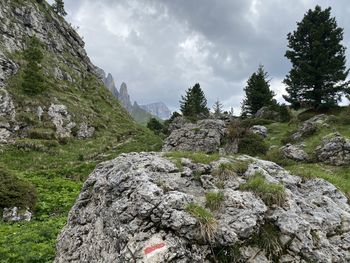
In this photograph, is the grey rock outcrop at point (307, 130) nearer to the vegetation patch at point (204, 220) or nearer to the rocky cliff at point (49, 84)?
the vegetation patch at point (204, 220)

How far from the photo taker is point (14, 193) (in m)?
19.3

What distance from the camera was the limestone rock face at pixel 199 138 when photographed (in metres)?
31.9

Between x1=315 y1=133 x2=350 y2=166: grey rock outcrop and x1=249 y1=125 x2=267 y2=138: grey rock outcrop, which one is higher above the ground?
x1=249 y1=125 x2=267 y2=138: grey rock outcrop

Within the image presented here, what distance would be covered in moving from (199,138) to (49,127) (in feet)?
79.0

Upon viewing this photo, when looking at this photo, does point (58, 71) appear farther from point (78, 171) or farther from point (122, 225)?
point (122, 225)

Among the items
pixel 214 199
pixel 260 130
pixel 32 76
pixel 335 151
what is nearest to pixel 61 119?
pixel 32 76

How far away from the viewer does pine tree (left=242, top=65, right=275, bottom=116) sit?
57969 millimetres

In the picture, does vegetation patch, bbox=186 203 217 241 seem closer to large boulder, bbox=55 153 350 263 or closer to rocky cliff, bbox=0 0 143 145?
large boulder, bbox=55 153 350 263

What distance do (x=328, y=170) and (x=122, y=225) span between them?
1807cm

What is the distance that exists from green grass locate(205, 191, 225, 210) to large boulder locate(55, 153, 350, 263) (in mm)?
101

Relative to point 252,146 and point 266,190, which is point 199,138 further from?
point 266,190

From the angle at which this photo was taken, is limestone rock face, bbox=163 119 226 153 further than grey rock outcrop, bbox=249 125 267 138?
No

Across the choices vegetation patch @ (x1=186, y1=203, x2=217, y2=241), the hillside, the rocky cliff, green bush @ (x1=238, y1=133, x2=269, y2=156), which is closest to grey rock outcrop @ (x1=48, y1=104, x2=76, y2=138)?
the rocky cliff

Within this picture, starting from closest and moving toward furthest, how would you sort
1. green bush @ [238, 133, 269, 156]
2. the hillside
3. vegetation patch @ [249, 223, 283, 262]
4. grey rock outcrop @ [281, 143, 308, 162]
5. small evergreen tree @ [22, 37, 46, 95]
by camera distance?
vegetation patch @ [249, 223, 283, 262] → the hillside → grey rock outcrop @ [281, 143, 308, 162] → green bush @ [238, 133, 269, 156] → small evergreen tree @ [22, 37, 46, 95]
